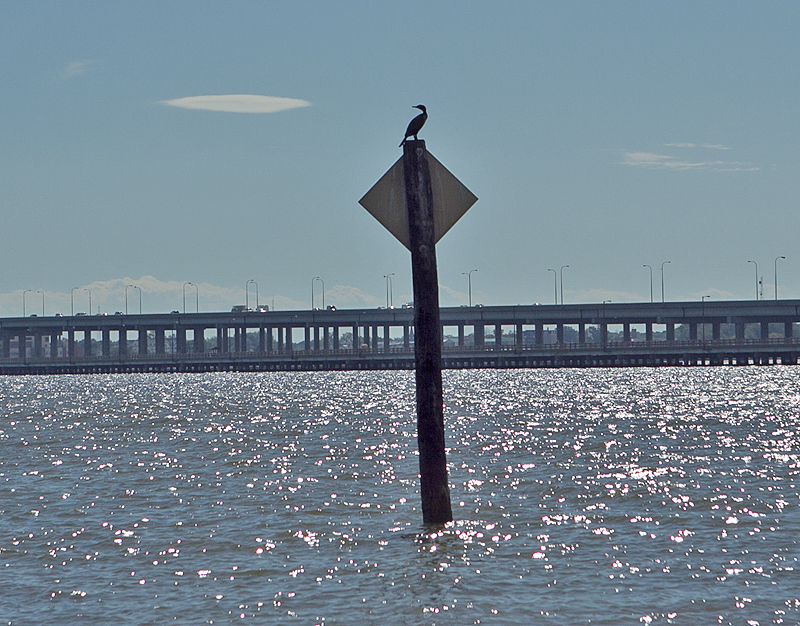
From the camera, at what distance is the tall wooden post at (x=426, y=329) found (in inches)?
663

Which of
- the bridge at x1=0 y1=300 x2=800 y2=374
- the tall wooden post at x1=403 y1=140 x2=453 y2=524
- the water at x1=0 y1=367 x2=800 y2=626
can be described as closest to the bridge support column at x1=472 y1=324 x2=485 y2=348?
the bridge at x1=0 y1=300 x2=800 y2=374

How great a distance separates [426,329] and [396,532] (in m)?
5.30

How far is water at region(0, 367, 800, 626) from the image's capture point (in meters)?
15.6

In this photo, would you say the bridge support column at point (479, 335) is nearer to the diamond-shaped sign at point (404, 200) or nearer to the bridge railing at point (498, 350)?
the bridge railing at point (498, 350)

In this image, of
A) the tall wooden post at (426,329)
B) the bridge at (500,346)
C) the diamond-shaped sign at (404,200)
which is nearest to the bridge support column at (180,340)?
the bridge at (500,346)

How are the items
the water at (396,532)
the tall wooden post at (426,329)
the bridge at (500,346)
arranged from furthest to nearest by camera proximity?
the bridge at (500,346) → the tall wooden post at (426,329) → the water at (396,532)

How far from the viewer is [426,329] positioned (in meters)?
17.8

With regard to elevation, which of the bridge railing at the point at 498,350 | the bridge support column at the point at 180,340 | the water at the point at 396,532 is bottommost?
the water at the point at 396,532

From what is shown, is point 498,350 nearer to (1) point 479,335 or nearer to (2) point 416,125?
(1) point 479,335

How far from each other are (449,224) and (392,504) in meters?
10.9

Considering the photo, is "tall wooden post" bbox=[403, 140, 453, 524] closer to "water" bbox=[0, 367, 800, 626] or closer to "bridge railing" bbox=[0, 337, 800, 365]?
"water" bbox=[0, 367, 800, 626]

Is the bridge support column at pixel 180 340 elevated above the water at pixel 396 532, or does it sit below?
above

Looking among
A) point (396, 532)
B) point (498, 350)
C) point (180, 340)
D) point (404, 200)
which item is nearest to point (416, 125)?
point (404, 200)

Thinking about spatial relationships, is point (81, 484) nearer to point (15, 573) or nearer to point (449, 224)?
point (15, 573)
